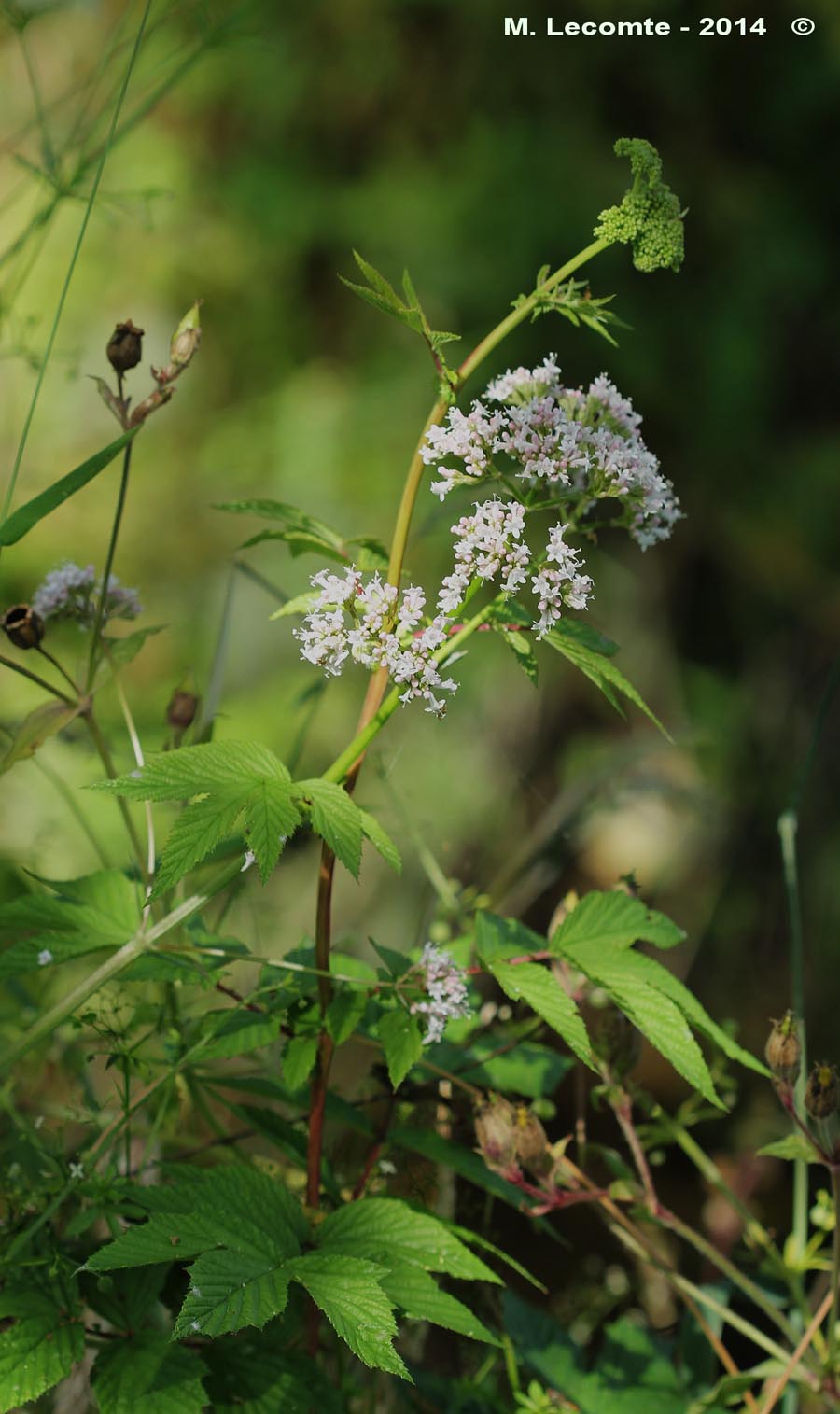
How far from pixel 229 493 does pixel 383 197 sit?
24.8 inches

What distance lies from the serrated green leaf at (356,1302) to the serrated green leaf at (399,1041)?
0.09m

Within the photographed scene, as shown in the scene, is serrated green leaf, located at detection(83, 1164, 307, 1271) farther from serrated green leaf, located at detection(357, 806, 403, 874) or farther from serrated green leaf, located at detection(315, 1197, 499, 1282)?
serrated green leaf, located at detection(357, 806, 403, 874)

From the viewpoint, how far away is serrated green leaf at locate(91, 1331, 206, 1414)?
23.7 inches

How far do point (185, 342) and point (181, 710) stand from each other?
0.25 meters

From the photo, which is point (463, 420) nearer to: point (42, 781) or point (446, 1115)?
point (446, 1115)

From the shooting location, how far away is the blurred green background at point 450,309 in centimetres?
231

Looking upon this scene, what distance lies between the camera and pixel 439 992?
2.23 ft

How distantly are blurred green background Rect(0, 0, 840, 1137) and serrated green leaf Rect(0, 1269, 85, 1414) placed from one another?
1532 mm

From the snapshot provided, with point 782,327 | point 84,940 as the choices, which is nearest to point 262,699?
point 782,327

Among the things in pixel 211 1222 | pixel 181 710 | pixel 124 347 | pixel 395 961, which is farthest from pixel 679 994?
pixel 124 347

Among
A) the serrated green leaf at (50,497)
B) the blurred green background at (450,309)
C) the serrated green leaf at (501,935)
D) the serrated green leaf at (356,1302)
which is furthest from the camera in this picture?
the blurred green background at (450,309)

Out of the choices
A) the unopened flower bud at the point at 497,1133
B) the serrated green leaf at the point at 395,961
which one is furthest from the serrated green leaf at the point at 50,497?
the unopened flower bud at the point at 497,1133

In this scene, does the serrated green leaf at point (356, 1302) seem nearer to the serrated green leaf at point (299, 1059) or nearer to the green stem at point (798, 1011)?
the serrated green leaf at point (299, 1059)

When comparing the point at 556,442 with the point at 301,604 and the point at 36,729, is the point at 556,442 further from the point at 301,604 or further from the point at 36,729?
the point at 36,729
